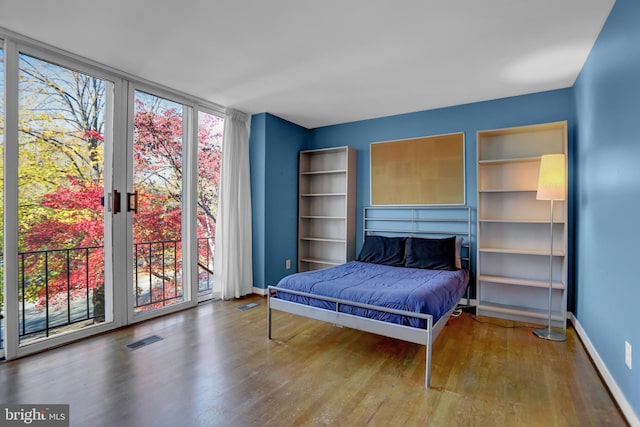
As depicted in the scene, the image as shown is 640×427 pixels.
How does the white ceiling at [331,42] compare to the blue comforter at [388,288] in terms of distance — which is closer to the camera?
the white ceiling at [331,42]

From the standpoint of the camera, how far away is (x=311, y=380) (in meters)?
2.29

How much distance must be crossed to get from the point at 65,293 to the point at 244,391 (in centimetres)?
238

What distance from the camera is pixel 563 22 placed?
235 cm

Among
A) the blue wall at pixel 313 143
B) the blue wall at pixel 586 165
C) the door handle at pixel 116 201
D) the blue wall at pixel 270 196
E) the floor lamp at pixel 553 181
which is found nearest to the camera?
the blue wall at pixel 586 165

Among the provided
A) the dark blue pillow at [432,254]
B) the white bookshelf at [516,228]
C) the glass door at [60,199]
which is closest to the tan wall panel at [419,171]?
the white bookshelf at [516,228]

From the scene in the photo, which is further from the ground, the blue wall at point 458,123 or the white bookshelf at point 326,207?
the blue wall at point 458,123

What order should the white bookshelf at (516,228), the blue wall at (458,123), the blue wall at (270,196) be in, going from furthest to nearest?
the blue wall at (270,196)
the blue wall at (458,123)
the white bookshelf at (516,228)

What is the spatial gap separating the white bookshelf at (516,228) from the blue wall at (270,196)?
2.70m

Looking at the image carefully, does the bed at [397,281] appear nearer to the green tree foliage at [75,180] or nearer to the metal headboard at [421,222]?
the metal headboard at [421,222]

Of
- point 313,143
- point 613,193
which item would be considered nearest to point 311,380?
point 613,193

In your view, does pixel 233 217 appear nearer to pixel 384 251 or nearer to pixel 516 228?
pixel 384 251

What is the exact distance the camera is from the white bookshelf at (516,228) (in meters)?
3.55

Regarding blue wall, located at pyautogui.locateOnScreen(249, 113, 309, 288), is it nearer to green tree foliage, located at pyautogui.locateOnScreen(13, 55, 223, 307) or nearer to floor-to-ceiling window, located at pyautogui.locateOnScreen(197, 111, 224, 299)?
floor-to-ceiling window, located at pyautogui.locateOnScreen(197, 111, 224, 299)

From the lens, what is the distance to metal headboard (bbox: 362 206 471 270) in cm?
409
